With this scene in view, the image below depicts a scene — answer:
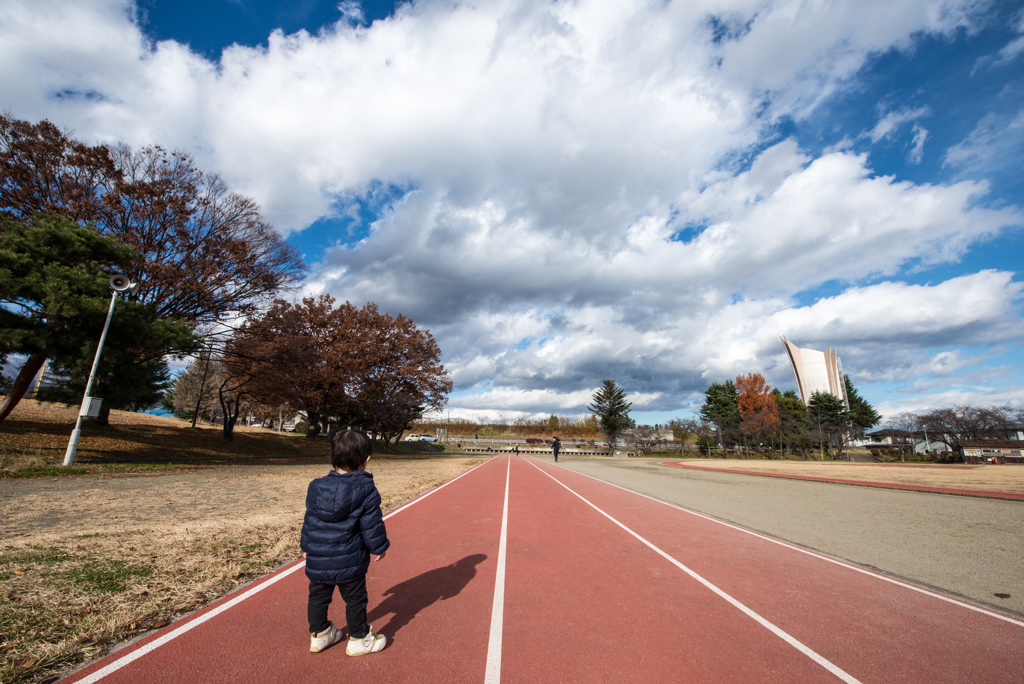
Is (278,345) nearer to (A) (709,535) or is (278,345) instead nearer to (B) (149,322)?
(B) (149,322)

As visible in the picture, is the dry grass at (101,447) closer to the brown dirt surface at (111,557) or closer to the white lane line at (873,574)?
the brown dirt surface at (111,557)

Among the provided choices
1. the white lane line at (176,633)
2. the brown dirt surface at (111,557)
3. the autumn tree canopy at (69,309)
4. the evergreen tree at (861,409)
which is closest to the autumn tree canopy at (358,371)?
the autumn tree canopy at (69,309)

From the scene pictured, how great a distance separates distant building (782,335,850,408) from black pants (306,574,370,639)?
103 metres

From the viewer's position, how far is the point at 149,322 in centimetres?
1694

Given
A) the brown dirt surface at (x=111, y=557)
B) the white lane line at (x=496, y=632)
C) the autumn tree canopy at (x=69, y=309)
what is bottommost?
the white lane line at (x=496, y=632)

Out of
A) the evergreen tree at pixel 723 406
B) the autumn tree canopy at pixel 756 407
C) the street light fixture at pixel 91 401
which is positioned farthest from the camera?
the evergreen tree at pixel 723 406

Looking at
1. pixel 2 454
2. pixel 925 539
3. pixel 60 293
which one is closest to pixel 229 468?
pixel 2 454

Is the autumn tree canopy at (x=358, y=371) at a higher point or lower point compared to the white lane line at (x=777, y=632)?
higher

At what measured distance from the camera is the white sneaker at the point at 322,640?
362cm

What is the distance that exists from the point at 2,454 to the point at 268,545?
1417 centimetres

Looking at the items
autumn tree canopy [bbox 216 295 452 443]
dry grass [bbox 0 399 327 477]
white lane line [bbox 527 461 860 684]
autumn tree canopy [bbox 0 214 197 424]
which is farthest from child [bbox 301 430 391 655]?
autumn tree canopy [bbox 216 295 452 443]

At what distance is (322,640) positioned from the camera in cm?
364

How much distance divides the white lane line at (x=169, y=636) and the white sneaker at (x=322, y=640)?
1124 mm

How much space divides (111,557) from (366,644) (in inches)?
166
